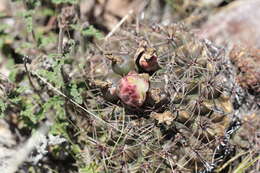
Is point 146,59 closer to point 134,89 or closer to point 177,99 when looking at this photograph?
point 134,89

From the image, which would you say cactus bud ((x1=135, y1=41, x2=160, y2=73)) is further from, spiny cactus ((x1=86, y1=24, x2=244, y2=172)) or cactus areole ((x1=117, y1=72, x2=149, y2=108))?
cactus areole ((x1=117, y1=72, x2=149, y2=108))

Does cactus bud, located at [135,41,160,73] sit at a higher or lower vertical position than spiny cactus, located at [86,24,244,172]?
higher

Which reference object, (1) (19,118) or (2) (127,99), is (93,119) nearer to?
(2) (127,99)

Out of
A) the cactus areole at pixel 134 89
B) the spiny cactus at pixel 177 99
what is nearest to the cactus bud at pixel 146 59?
the spiny cactus at pixel 177 99

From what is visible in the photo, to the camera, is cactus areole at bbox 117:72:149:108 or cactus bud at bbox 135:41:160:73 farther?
cactus bud at bbox 135:41:160:73

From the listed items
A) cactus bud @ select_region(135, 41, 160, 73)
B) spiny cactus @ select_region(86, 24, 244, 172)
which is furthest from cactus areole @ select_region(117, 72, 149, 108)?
cactus bud @ select_region(135, 41, 160, 73)

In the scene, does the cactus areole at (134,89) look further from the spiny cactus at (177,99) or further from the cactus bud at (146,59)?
the cactus bud at (146,59)

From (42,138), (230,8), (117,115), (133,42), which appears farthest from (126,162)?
(230,8)
